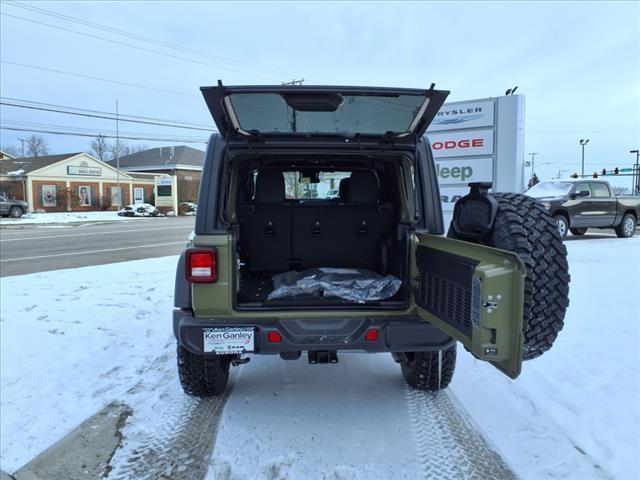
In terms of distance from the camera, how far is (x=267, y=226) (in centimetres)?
441

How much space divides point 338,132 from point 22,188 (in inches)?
1901

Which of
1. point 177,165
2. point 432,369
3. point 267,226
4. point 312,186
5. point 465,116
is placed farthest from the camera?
point 177,165

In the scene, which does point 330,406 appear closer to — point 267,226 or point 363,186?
point 267,226

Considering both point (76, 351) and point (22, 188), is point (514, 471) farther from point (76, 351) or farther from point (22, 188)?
point (22, 188)

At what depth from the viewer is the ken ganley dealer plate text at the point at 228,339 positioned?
2953mm

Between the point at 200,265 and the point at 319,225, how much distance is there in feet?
5.51

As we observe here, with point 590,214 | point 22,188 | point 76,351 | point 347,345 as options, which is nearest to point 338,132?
point 347,345

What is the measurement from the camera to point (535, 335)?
252 cm

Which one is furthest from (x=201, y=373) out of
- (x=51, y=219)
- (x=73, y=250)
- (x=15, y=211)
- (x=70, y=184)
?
(x=70, y=184)

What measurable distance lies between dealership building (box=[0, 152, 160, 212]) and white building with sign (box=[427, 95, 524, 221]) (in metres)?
42.3

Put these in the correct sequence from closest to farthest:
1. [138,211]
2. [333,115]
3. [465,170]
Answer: [333,115] → [465,170] → [138,211]

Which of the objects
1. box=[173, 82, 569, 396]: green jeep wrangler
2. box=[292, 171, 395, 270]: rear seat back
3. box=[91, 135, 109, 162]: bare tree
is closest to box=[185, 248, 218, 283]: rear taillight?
box=[173, 82, 569, 396]: green jeep wrangler

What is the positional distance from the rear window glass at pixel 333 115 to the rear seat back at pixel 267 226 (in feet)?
3.77

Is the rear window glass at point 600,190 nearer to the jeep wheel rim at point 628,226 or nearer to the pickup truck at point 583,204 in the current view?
the pickup truck at point 583,204
